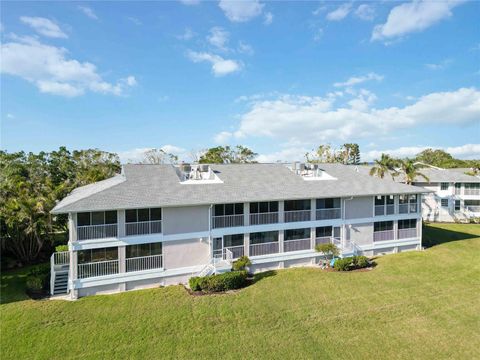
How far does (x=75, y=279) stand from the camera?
17578 mm

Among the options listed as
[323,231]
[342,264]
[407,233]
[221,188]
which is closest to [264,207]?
[221,188]

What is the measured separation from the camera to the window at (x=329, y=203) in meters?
23.8

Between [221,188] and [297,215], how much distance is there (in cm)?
629

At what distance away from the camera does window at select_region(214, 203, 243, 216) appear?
2112 centimetres

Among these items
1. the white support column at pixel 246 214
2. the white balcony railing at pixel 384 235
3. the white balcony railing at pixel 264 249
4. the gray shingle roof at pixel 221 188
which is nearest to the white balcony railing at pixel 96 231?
the gray shingle roof at pixel 221 188

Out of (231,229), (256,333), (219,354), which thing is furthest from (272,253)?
(219,354)

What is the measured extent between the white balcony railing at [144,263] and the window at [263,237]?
6.76m

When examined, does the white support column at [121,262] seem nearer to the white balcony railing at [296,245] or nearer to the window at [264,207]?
the window at [264,207]

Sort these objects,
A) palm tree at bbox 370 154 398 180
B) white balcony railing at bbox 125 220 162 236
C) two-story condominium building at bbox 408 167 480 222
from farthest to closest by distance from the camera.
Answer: two-story condominium building at bbox 408 167 480 222 → palm tree at bbox 370 154 398 180 → white balcony railing at bbox 125 220 162 236

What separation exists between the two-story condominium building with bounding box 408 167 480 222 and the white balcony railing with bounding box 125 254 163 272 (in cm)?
4036

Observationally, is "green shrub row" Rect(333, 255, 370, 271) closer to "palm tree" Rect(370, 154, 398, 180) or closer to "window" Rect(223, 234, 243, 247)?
"window" Rect(223, 234, 243, 247)

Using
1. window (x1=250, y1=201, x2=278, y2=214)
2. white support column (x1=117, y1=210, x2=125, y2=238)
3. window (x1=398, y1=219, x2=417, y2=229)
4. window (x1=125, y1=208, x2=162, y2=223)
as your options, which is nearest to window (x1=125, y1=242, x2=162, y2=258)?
white support column (x1=117, y1=210, x2=125, y2=238)

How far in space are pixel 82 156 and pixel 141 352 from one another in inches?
1641

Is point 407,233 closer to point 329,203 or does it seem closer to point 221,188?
point 329,203
